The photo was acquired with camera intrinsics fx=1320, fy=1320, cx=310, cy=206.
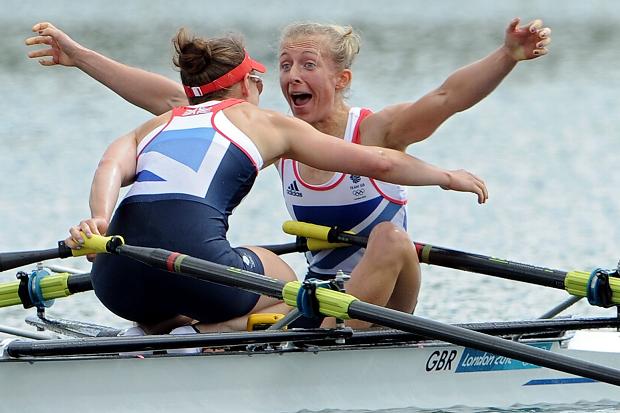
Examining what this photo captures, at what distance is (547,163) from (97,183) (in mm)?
10082

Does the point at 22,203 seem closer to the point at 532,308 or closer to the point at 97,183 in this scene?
the point at 532,308

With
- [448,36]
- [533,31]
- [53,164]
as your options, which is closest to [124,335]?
[533,31]

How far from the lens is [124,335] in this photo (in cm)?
556

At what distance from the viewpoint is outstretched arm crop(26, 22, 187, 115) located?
22.6ft

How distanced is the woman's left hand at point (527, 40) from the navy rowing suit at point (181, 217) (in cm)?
132

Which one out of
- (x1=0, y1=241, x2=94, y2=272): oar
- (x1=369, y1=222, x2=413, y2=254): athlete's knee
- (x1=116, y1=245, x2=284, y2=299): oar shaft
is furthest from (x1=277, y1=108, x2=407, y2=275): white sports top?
(x1=116, y1=245, x2=284, y2=299): oar shaft

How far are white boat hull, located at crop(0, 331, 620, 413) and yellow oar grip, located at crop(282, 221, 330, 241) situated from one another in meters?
1.02

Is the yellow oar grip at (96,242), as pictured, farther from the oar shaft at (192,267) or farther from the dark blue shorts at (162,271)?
the dark blue shorts at (162,271)

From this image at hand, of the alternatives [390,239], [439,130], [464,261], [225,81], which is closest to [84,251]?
[225,81]

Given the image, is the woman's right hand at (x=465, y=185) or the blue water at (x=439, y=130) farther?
the blue water at (x=439, y=130)

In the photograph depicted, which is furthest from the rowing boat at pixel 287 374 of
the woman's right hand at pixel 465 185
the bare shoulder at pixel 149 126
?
the bare shoulder at pixel 149 126

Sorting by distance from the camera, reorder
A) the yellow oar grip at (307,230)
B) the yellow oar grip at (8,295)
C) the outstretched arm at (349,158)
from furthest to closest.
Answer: the yellow oar grip at (307,230), the yellow oar grip at (8,295), the outstretched arm at (349,158)

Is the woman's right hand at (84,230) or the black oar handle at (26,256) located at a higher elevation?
the woman's right hand at (84,230)

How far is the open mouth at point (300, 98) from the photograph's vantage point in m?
Answer: 6.59
